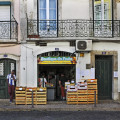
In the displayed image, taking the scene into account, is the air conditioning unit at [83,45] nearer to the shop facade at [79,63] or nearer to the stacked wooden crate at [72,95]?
the shop facade at [79,63]

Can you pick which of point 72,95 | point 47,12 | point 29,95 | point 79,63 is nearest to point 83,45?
point 79,63

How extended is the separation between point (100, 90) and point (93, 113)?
345cm

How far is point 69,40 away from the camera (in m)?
13.0

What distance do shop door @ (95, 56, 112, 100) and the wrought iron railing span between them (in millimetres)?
1502

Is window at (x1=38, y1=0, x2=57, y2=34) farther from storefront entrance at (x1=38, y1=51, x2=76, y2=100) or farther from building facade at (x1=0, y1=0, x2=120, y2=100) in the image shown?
storefront entrance at (x1=38, y1=51, x2=76, y2=100)

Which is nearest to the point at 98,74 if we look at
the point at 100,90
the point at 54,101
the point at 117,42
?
the point at 100,90

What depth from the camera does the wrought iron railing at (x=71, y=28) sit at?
1303 centimetres

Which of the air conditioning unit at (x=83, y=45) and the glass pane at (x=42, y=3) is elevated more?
the glass pane at (x=42, y=3)

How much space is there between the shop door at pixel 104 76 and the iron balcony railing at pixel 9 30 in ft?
15.4

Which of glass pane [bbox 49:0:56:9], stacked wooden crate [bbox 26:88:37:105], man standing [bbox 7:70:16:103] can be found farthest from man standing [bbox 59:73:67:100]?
glass pane [bbox 49:0:56:9]

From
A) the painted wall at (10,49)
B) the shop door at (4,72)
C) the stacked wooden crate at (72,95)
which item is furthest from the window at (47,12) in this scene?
the stacked wooden crate at (72,95)

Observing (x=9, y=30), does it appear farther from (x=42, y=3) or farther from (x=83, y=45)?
(x=83, y=45)

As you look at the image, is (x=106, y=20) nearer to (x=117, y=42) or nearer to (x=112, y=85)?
(x=117, y=42)

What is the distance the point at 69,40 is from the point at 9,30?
330 centimetres
